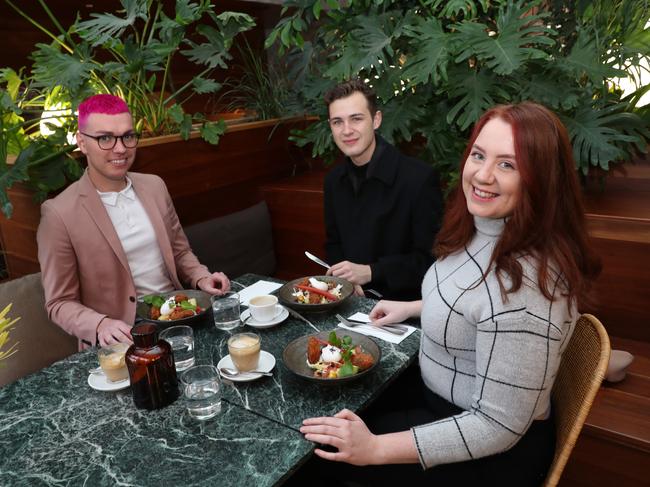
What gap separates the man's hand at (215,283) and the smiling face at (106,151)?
55 centimetres

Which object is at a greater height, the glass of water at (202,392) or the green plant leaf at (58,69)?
the green plant leaf at (58,69)

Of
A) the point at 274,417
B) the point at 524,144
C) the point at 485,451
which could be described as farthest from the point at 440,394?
the point at 524,144

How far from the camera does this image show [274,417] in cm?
118

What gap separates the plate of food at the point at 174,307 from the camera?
167 centimetres

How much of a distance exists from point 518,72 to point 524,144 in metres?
1.72

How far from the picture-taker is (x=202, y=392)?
4.00 ft

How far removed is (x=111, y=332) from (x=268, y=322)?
525mm

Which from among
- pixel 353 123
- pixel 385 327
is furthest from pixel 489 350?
A: pixel 353 123

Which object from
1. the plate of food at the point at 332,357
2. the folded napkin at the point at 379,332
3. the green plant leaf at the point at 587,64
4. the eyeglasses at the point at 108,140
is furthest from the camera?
the green plant leaf at the point at 587,64

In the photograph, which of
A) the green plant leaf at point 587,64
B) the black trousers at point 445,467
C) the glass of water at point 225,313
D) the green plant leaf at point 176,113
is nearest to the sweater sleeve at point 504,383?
the black trousers at point 445,467

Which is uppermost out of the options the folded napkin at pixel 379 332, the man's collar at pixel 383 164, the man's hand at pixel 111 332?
the man's collar at pixel 383 164

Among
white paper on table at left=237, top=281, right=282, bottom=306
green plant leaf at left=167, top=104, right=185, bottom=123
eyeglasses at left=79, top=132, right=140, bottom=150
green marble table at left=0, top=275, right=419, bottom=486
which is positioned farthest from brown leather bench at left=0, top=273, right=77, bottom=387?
green plant leaf at left=167, top=104, right=185, bottom=123

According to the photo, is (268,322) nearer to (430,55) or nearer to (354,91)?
(354,91)

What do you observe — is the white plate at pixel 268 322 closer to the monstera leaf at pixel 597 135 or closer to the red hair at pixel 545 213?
the red hair at pixel 545 213
